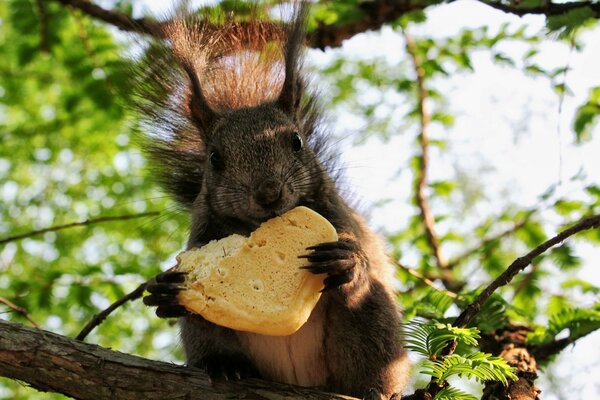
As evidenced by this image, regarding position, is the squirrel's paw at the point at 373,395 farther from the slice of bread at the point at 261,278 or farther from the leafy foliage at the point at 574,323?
the leafy foliage at the point at 574,323

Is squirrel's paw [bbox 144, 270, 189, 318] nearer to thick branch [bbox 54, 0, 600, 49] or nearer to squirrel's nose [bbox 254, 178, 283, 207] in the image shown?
squirrel's nose [bbox 254, 178, 283, 207]

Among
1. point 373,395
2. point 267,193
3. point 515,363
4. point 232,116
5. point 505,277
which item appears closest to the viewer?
point 505,277

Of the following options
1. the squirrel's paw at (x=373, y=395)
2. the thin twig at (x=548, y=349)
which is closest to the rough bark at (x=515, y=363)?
the thin twig at (x=548, y=349)

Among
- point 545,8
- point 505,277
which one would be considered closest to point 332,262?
point 505,277

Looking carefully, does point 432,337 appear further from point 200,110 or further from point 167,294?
point 200,110

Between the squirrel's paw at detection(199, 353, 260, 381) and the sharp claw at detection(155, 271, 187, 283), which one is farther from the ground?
the sharp claw at detection(155, 271, 187, 283)

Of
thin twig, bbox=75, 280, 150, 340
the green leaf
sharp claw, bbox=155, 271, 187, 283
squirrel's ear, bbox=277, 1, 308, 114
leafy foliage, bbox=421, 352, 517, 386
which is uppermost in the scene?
the green leaf

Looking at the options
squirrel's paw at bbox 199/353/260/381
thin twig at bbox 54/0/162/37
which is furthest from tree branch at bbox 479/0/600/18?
squirrel's paw at bbox 199/353/260/381

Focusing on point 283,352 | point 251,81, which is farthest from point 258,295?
point 251,81

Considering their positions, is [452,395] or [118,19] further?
[118,19]
